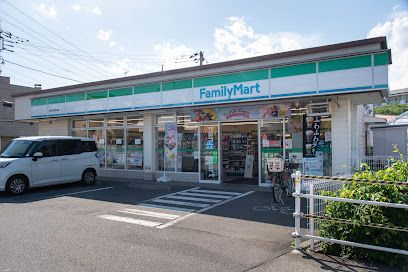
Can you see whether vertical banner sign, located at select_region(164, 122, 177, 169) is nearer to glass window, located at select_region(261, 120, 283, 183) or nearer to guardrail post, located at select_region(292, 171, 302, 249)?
glass window, located at select_region(261, 120, 283, 183)

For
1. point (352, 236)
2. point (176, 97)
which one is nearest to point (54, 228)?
point (352, 236)

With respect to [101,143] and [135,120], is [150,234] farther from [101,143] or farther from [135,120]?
[101,143]

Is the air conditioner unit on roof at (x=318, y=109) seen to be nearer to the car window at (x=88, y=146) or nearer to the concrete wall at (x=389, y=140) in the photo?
the concrete wall at (x=389, y=140)

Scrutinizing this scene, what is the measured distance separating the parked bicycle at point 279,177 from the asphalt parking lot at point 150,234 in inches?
15.0

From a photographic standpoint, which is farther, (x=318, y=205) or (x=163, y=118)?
(x=163, y=118)

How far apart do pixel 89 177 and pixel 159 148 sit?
3248 mm

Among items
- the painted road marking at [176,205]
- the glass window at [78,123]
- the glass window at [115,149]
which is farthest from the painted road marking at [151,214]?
the glass window at [78,123]

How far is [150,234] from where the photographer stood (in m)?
6.35

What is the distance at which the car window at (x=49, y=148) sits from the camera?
11891mm

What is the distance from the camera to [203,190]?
11.6 m

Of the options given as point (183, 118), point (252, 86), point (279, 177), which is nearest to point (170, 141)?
point (183, 118)

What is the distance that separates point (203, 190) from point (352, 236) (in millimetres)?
7056

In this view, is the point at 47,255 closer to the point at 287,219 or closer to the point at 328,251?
the point at 328,251

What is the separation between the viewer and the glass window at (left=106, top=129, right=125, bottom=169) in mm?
15859
